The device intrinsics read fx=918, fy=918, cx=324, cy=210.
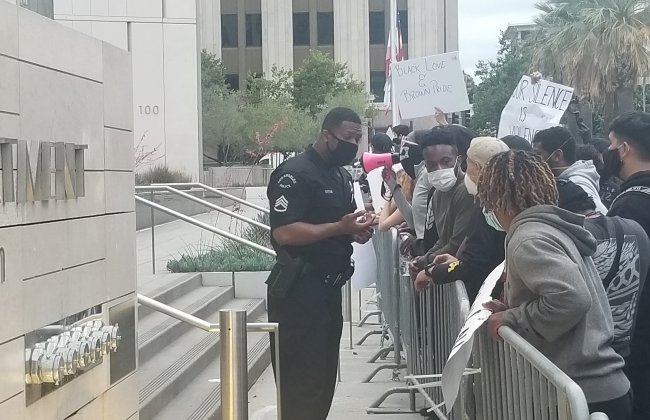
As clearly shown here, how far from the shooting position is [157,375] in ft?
22.7

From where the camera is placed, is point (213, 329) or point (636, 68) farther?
point (636, 68)

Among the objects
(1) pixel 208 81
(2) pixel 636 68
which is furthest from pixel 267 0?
(2) pixel 636 68

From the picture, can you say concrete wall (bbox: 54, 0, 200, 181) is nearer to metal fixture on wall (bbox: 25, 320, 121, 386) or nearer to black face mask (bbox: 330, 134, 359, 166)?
black face mask (bbox: 330, 134, 359, 166)

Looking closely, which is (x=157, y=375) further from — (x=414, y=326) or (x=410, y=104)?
(x=410, y=104)

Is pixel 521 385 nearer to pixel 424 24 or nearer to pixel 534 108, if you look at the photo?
pixel 534 108

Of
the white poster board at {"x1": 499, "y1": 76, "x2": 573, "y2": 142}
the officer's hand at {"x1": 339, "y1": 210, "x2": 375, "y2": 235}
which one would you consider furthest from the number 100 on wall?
the officer's hand at {"x1": 339, "y1": 210, "x2": 375, "y2": 235}

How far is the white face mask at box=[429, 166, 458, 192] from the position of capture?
18.5 ft

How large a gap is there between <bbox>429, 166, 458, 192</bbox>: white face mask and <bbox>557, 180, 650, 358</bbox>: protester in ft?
4.98

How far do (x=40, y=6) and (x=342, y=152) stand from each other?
1.86 meters

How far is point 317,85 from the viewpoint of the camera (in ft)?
206

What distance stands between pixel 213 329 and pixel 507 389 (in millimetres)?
1716

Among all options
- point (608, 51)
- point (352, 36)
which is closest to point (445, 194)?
point (608, 51)

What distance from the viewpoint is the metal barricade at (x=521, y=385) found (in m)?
2.84

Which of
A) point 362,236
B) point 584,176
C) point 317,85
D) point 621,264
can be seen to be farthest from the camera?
point 317,85
